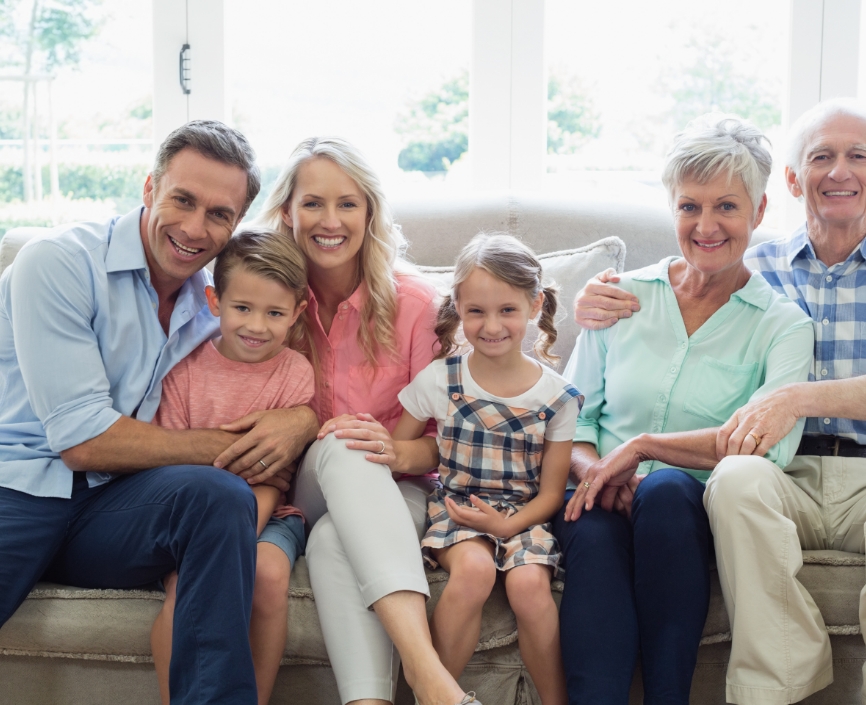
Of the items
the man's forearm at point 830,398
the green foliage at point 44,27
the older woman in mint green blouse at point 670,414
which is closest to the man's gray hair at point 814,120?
the older woman in mint green blouse at point 670,414

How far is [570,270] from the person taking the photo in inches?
85.2

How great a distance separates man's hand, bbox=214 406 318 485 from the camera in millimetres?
1663

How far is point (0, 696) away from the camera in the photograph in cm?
163

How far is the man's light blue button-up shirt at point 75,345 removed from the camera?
1.60 meters

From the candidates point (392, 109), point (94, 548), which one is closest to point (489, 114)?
point (392, 109)

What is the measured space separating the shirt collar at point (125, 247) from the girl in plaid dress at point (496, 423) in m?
0.59

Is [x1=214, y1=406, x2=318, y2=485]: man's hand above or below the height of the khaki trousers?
above

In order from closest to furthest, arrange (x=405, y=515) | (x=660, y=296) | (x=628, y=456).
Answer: (x=405, y=515)
(x=628, y=456)
(x=660, y=296)

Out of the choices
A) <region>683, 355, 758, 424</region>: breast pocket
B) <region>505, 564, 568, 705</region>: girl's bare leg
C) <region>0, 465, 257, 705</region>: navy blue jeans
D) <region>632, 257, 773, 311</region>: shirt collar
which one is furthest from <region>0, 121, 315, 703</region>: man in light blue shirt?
<region>632, 257, 773, 311</region>: shirt collar

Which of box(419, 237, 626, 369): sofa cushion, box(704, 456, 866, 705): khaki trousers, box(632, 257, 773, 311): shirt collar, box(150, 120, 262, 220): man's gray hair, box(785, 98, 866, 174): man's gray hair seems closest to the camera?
box(704, 456, 866, 705): khaki trousers

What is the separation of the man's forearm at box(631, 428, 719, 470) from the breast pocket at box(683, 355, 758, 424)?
9cm

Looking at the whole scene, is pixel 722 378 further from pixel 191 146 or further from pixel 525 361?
pixel 191 146

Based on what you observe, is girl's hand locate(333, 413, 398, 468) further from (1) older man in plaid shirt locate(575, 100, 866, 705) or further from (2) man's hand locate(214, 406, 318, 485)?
(1) older man in plaid shirt locate(575, 100, 866, 705)

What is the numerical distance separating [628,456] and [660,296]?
401 mm
